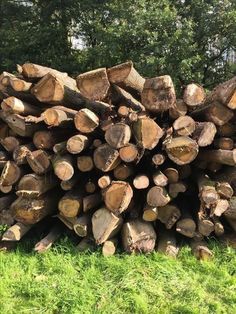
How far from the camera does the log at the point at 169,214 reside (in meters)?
3.87

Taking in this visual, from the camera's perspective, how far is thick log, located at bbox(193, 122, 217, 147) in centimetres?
374

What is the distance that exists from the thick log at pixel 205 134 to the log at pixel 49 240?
1529mm

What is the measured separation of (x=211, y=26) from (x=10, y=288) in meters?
13.2

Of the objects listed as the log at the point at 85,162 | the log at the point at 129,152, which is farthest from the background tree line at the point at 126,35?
the log at the point at 129,152

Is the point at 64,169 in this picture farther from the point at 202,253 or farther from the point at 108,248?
the point at 202,253

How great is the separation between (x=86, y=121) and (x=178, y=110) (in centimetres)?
79

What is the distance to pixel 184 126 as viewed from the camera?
3768 millimetres

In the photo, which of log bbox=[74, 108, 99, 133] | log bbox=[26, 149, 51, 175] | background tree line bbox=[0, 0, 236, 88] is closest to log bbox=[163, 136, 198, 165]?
log bbox=[74, 108, 99, 133]

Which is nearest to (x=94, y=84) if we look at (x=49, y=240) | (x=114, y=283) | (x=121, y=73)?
(x=121, y=73)

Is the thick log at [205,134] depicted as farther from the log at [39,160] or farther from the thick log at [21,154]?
the thick log at [21,154]

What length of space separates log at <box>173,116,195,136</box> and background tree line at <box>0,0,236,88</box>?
30.8 ft

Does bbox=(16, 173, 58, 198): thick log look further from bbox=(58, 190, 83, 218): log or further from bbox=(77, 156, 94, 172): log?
bbox=(77, 156, 94, 172): log

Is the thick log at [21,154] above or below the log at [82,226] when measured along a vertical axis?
above

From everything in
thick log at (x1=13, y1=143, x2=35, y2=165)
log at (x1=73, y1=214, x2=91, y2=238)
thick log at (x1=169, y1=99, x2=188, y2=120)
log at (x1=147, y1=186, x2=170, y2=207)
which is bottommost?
log at (x1=73, y1=214, x2=91, y2=238)
